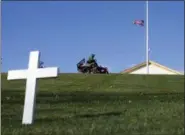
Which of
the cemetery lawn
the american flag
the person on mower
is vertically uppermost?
the american flag

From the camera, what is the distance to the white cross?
11.8 metres

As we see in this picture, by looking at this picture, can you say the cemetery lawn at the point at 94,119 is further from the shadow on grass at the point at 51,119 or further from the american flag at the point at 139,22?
the american flag at the point at 139,22

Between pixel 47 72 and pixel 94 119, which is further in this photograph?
pixel 47 72

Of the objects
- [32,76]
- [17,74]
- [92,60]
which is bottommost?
[32,76]

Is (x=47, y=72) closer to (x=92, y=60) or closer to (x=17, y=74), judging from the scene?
(x=17, y=74)

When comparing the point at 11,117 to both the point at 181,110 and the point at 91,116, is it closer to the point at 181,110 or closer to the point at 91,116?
the point at 91,116

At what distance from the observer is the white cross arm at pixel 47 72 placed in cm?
1204

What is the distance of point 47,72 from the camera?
1209cm

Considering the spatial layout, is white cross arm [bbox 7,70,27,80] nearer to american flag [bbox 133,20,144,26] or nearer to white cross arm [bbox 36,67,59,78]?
white cross arm [bbox 36,67,59,78]

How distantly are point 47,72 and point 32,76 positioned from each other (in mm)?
363

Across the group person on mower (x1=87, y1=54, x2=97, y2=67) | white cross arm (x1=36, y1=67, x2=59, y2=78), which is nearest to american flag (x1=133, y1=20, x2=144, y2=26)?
person on mower (x1=87, y1=54, x2=97, y2=67)

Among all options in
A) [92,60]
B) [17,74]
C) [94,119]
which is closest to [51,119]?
[94,119]

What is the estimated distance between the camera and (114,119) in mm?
11781

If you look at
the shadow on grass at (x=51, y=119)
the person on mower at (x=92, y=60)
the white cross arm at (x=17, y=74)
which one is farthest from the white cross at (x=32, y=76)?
the person on mower at (x=92, y=60)
